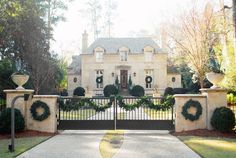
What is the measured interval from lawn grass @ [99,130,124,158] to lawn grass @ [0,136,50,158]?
202 cm

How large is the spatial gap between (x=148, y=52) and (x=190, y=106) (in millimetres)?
30730

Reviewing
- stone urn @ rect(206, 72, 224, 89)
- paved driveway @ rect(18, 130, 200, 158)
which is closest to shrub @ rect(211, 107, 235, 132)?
stone urn @ rect(206, 72, 224, 89)

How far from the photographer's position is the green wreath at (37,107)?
13.0 metres

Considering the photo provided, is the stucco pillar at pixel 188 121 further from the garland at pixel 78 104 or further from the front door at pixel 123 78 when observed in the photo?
the front door at pixel 123 78

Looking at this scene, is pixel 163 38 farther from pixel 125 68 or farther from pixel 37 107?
pixel 37 107

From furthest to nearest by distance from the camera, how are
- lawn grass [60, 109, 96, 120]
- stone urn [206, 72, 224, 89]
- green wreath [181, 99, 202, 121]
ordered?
1. lawn grass [60, 109, 96, 120]
2. green wreath [181, 99, 202, 121]
3. stone urn [206, 72, 224, 89]

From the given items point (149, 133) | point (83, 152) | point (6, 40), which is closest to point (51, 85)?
point (6, 40)

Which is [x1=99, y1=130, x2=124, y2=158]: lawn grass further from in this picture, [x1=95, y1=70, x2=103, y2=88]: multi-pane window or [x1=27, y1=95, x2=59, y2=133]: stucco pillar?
[x1=95, y1=70, x2=103, y2=88]: multi-pane window

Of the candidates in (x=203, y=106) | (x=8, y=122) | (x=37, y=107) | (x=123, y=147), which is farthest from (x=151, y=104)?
(x=8, y=122)

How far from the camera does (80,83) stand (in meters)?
44.8

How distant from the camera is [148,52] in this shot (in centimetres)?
4325

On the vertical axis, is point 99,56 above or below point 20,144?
above

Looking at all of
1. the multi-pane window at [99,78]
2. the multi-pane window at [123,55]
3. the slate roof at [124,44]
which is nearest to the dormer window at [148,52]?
the slate roof at [124,44]

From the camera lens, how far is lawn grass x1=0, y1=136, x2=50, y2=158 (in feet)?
28.5
